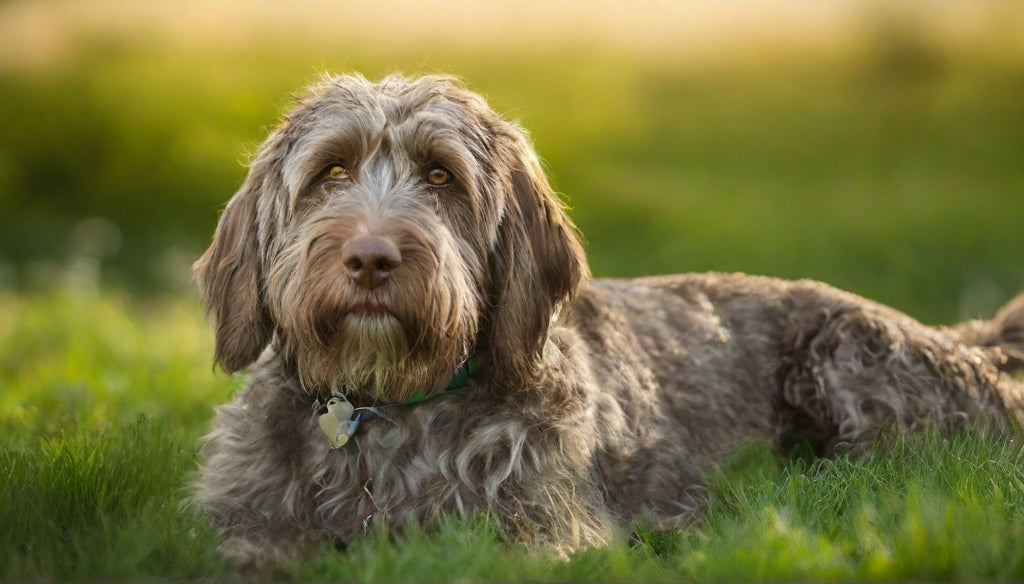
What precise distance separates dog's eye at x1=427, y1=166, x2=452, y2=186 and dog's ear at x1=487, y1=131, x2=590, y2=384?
10.8 inches

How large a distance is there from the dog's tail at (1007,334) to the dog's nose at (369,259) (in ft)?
12.4

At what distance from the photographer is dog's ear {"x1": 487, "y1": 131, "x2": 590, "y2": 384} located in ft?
14.3

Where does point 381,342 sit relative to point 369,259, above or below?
below

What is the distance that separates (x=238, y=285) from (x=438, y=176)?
3.01ft

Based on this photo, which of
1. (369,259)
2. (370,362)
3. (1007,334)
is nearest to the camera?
(369,259)

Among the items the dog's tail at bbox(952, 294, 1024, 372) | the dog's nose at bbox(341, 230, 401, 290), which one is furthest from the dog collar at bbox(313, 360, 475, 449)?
the dog's tail at bbox(952, 294, 1024, 372)

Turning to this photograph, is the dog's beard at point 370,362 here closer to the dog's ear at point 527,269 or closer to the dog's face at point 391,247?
the dog's face at point 391,247

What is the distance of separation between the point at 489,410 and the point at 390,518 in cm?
56

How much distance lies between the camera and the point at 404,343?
13.1 ft

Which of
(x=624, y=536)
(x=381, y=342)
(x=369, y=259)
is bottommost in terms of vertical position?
(x=624, y=536)

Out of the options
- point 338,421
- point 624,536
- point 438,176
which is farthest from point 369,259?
point 624,536

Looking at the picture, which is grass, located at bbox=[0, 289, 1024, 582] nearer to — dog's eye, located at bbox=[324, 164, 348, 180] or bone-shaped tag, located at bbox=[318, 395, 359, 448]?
bone-shaped tag, located at bbox=[318, 395, 359, 448]

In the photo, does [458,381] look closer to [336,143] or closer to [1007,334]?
[336,143]

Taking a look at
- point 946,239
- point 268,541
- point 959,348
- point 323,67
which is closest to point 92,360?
point 323,67
